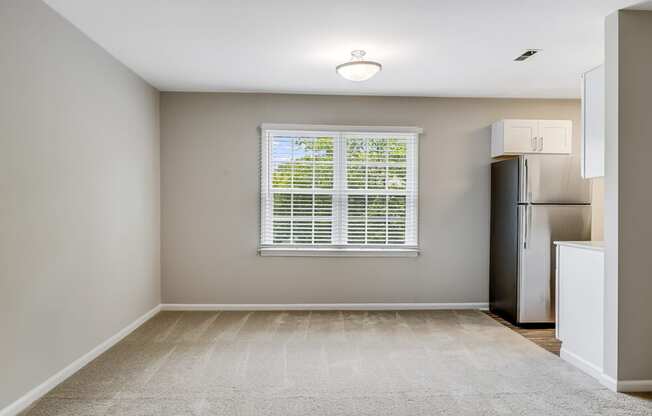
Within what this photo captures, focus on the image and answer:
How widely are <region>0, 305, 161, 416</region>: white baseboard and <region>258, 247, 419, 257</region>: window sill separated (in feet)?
5.24

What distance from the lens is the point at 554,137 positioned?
520cm

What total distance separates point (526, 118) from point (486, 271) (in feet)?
6.30

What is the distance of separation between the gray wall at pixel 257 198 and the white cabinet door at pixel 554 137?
317 mm

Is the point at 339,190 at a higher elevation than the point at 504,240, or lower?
higher

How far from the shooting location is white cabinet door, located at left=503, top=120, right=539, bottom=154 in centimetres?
Answer: 514

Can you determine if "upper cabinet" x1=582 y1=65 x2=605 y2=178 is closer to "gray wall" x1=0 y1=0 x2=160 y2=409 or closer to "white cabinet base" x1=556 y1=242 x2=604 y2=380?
"white cabinet base" x1=556 y1=242 x2=604 y2=380

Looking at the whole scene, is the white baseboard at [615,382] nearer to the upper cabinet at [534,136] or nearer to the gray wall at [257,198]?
the gray wall at [257,198]


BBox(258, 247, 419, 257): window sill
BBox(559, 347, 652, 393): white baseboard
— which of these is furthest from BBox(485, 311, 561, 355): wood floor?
BBox(258, 247, 419, 257): window sill

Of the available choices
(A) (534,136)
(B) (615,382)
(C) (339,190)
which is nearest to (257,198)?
(C) (339,190)

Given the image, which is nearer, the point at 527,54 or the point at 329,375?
the point at 329,375

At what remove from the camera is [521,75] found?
4.54m

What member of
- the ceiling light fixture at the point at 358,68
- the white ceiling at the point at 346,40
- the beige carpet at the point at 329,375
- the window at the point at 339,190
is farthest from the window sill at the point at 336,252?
the ceiling light fixture at the point at 358,68

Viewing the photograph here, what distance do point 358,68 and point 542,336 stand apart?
311 centimetres

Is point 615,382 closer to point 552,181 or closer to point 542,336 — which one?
point 542,336
